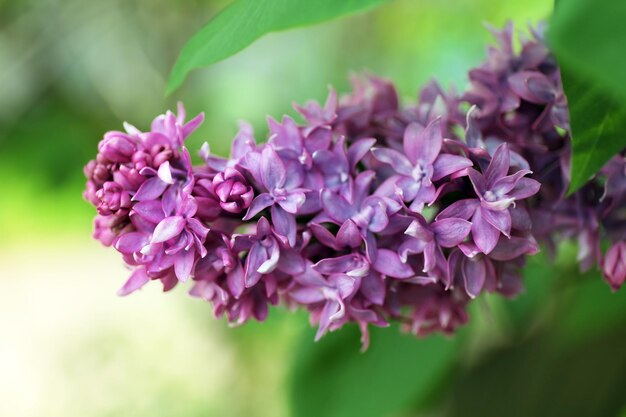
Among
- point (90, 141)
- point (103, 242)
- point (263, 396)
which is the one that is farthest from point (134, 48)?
point (103, 242)

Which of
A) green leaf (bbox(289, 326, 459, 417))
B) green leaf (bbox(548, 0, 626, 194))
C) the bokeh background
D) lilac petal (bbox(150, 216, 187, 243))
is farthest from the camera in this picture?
the bokeh background

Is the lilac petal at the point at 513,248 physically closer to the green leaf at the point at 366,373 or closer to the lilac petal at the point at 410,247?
the lilac petal at the point at 410,247

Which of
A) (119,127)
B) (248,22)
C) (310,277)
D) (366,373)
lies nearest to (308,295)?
(310,277)

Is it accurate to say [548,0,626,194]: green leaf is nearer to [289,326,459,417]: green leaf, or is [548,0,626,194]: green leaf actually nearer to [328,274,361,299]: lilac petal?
[328,274,361,299]: lilac petal

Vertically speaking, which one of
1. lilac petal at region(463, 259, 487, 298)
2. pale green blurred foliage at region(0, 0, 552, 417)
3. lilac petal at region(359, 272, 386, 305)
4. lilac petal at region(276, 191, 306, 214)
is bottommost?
pale green blurred foliage at region(0, 0, 552, 417)

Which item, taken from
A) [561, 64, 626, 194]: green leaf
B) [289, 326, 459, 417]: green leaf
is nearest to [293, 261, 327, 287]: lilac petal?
[561, 64, 626, 194]: green leaf

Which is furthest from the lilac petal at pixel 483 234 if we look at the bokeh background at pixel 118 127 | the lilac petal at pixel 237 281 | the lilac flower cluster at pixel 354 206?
the bokeh background at pixel 118 127

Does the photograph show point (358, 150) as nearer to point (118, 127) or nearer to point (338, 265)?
point (338, 265)

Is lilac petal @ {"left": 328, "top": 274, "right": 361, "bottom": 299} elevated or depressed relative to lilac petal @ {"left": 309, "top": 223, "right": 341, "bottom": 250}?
depressed
